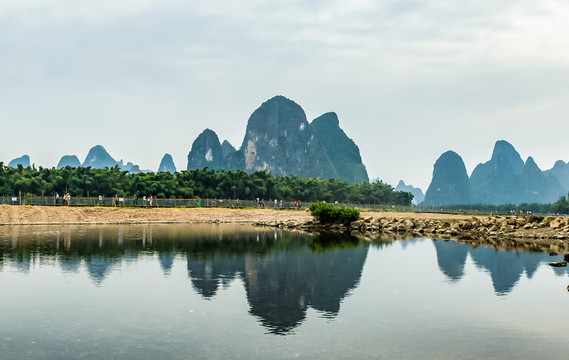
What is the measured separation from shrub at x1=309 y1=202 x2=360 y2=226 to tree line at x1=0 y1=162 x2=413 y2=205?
4883 cm

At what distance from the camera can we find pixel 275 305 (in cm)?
2042

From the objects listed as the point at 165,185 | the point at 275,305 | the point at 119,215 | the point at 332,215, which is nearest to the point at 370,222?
the point at 332,215

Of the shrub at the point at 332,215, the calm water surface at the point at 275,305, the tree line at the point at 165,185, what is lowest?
the calm water surface at the point at 275,305

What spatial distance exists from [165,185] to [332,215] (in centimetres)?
5452

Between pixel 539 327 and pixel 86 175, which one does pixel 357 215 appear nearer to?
pixel 539 327

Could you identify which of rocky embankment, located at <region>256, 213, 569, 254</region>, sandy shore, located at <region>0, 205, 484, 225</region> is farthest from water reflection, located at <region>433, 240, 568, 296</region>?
sandy shore, located at <region>0, 205, 484, 225</region>

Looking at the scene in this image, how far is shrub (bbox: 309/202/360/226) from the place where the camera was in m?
68.9

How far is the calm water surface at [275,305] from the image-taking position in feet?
48.7

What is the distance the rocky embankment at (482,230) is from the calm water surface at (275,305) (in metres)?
12.9

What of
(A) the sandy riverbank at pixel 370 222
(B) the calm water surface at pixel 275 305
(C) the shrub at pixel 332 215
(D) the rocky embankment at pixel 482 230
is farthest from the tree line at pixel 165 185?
(B) the calm water surface at pixel 275 305

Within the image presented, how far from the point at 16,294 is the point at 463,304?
1915 cm

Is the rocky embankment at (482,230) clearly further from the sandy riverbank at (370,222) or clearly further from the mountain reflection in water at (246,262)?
the mountain reflection in water at (246,262)

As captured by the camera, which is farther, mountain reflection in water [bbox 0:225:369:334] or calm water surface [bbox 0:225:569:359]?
mountain reflection in water [bbox 0:225:369:334]

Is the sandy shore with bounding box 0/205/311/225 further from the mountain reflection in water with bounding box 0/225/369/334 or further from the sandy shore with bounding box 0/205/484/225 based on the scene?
the mountain reflection in water with bounding box 0/225/369/334
